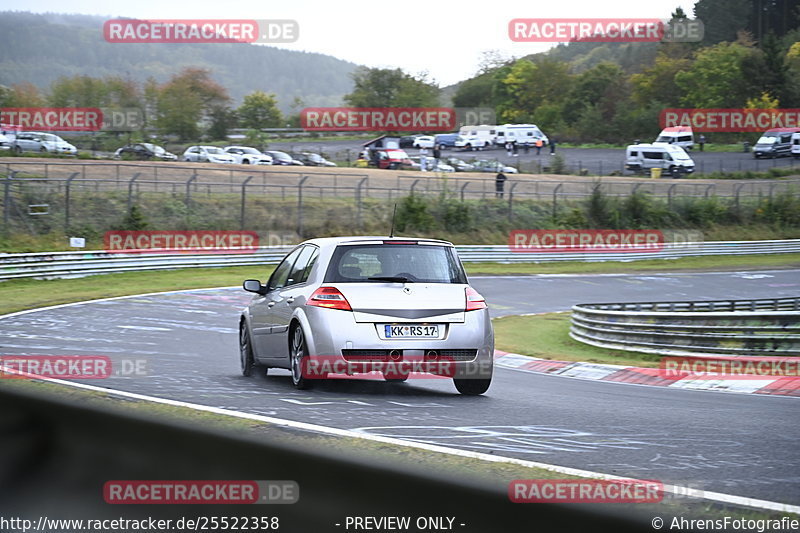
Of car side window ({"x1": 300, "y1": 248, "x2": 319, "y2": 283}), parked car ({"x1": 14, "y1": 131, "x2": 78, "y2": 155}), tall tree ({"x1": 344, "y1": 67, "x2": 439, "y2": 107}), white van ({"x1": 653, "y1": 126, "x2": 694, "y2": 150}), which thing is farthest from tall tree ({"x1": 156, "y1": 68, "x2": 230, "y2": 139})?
car side window ({"x1": 300, "y1": 248, "x2": 319, "y2": 283})

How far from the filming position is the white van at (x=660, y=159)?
233 feet

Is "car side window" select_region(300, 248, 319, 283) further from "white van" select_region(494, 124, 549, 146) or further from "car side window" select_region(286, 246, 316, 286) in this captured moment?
"white van" select_region(494, 124, 549, 146)

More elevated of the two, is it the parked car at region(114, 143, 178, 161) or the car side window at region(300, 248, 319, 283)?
the parked car at region(114, 143, 178, 161)

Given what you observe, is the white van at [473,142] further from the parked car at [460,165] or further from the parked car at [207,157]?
the parked car at [207,157]

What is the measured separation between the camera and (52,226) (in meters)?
33.4

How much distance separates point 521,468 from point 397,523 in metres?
2.31

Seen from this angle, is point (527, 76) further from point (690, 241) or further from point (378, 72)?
point (690, 241)

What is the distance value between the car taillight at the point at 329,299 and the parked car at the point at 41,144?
56.6m

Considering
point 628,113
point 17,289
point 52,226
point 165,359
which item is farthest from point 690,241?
point 628,113

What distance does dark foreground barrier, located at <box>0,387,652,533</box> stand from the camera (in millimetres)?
2385

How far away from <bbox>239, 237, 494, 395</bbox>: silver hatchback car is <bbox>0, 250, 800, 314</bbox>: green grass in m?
13.3

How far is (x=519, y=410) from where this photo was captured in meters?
8.30

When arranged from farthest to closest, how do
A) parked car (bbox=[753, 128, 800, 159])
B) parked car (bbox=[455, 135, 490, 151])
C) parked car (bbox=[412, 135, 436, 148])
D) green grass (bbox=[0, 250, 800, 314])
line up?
parked car (bbox=[412, 135, 436, 148])
parked car (bbox=[455, 135, 490, 151])
parked car (bbox=[753, 128, 800, 159])
green grass (bbox=[0, 250, 800, 314])

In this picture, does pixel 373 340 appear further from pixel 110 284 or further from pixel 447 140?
pixel 447 140
